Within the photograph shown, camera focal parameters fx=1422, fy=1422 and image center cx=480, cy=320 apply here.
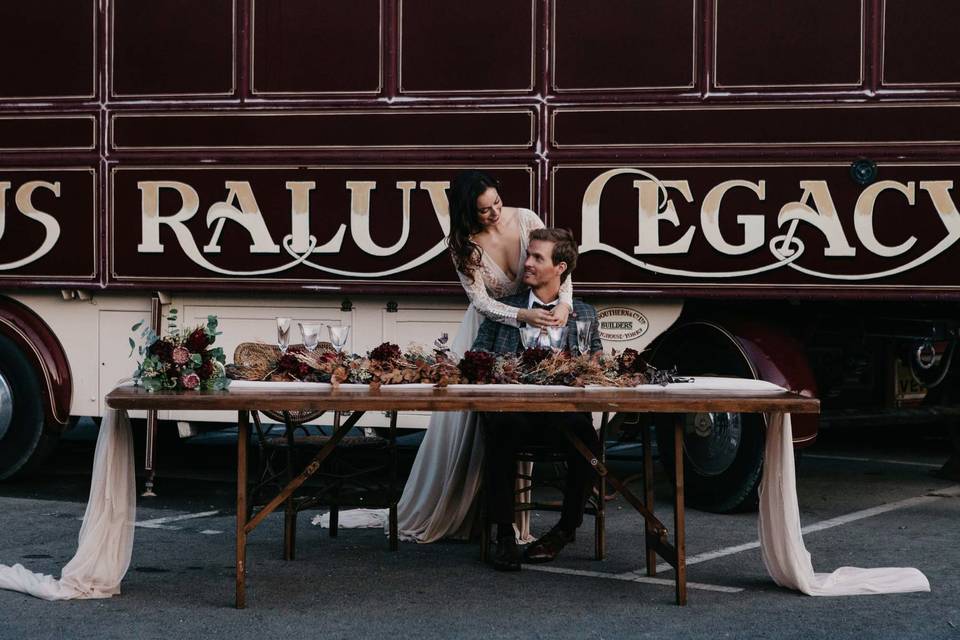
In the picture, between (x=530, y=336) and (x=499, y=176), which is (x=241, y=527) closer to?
(x=530, y=336)

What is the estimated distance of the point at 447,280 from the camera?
798 centimetres

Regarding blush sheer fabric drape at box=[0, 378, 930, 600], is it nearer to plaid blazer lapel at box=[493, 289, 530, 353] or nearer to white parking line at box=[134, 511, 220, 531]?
plaid blazer lapel at box=[493, 289, 530, 353]

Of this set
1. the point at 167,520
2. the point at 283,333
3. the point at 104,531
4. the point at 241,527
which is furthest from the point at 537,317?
the point at 167,520

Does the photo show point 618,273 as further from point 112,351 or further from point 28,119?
point 28,119

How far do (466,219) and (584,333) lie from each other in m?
0.77

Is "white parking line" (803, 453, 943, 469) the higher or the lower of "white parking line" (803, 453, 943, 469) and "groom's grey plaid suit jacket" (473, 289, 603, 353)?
the lower

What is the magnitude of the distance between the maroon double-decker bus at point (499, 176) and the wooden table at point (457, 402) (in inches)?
89.9

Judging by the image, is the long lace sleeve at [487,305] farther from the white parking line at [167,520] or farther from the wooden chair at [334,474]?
the white parking line at [167,520]

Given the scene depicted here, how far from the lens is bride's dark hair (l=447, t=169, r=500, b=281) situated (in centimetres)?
661

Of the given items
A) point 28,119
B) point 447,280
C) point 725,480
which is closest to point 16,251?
point 28,119

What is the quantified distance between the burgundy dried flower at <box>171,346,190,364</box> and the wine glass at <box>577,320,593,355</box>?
183cm

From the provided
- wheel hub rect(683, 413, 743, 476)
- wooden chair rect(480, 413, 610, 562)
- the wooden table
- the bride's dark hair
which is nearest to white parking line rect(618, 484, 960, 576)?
wooden chair rect(480, 413, 610, 562)

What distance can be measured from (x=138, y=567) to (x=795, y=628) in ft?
9.26

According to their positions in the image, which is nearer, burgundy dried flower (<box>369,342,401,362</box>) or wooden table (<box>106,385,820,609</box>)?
wooden table (<box>106,385,820,609</box>)
